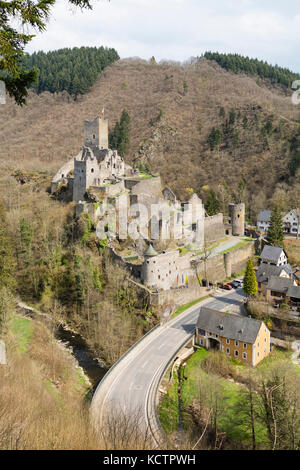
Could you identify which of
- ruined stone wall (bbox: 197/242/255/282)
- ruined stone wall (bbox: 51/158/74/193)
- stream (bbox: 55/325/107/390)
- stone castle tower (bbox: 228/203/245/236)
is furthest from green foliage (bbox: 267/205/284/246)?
ruined stone wall (bbox: 51/158/74/193)

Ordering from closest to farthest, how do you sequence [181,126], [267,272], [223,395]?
[223,395]
[267,272]
[181,126]

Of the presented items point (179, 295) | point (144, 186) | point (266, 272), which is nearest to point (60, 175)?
point (144, 186)

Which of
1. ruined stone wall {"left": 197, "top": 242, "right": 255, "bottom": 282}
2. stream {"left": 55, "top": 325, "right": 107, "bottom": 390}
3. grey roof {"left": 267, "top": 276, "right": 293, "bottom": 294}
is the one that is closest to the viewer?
stream {"left": 55, "top": 325, "right": 107, "bottom": 390}

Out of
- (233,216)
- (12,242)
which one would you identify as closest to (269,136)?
(233,216)

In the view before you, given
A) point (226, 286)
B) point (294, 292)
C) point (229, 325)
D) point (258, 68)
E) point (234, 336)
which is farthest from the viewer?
point (258, 68)

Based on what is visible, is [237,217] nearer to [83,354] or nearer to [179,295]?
[179,295]

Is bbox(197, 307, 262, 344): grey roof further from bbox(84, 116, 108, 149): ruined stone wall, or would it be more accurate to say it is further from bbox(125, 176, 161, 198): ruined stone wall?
bbox(84, 116, 108, 149): ruined stone wall

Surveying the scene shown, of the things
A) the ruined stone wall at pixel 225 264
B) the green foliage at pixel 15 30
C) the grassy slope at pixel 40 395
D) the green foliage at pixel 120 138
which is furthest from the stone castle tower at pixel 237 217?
the green foliage at pixel 15 30
